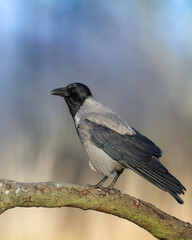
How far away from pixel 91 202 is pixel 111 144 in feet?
1.36

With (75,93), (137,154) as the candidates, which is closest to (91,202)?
(137,154)

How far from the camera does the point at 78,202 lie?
55.6 inches

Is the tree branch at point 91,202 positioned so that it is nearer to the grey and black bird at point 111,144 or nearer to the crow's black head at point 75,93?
the grey and black bird at point 111,144

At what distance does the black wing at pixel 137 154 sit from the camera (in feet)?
5.36

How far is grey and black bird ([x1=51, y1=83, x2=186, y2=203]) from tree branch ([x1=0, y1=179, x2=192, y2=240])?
136mm

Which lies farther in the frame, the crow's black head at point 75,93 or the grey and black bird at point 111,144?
the crow's black head at point 75,93

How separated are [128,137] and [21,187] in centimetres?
65

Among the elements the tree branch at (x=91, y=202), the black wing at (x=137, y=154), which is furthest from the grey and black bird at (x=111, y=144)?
the tree branch at (x=91, y=202)

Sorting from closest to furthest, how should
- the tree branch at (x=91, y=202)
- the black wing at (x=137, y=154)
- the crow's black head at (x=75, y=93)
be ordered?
the tree branch at (x=91, y=202), the black wing at (x=137, y=154), the crow's black head at (x=75, y=93)

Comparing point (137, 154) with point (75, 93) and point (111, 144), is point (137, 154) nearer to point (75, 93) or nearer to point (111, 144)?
point (111, 144)

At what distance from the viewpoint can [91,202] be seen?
1452mm

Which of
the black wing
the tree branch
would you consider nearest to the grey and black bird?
the black wing

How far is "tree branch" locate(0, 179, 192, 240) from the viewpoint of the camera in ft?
4.32

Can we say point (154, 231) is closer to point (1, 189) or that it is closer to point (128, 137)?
point (128, 137)
